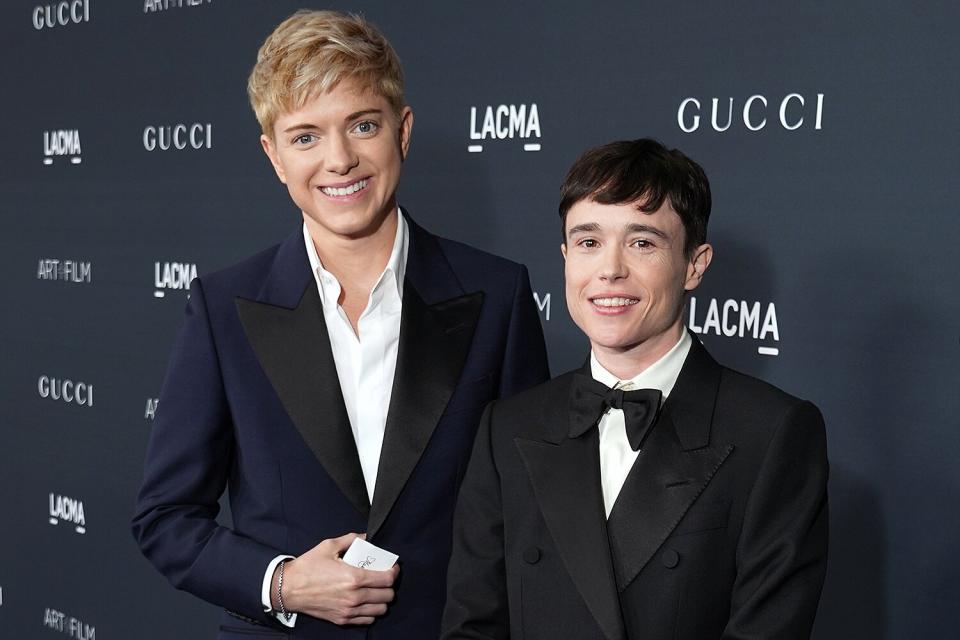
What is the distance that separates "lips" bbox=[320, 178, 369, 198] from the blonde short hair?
113mm

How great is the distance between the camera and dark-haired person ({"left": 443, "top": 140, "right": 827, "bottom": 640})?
132 centimetres

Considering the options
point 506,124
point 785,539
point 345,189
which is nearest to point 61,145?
point 506,124

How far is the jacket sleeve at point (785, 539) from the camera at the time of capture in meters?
1.28

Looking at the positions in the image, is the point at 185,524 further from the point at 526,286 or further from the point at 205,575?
the point at 526,286

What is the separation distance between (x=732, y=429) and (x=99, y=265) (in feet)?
7.83

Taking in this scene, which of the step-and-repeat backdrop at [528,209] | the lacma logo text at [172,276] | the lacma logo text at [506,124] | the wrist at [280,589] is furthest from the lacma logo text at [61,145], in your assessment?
the wrist at [280,589]

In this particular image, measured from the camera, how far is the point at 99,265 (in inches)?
131

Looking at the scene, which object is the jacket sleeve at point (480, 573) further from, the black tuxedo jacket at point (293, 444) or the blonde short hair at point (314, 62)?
the blonde short hair at point (314, 62)

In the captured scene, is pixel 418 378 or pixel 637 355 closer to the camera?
pixel 637 355

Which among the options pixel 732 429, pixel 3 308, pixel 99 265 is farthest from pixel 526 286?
pixel 3 308

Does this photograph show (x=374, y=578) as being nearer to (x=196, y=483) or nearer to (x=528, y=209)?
(x=196, y=483)

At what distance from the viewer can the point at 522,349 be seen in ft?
5.55

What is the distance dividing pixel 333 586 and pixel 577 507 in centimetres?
35

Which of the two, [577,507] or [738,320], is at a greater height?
[738,320]
